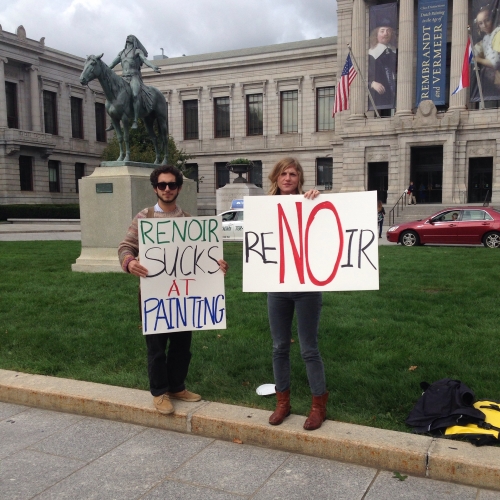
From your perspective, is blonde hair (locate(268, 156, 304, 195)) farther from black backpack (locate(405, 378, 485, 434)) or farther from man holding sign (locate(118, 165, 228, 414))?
black backpack (locate(405, 378, 485, 434))

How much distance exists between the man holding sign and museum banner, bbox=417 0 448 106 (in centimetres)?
3651

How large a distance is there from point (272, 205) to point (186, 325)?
3.82ft

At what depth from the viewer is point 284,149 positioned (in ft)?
169

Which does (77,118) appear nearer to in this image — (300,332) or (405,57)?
(405,57)

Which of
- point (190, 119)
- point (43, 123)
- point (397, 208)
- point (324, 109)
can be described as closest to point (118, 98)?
point (397, 208)

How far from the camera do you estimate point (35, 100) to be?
49000 millimetres

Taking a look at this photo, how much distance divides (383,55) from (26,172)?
3139 cm

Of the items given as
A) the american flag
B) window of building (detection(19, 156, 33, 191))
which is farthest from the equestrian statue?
window of building (detection(19, 156, 33, 191))

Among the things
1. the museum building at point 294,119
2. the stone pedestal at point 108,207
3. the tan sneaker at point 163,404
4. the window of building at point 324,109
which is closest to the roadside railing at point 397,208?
the museum building at point 294,119

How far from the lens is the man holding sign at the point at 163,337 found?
4.16 m

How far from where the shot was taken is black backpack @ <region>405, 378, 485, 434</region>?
3795 mm

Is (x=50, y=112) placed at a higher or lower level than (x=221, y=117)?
higher

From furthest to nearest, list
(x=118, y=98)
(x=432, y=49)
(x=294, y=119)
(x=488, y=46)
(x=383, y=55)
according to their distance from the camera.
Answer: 1. (x=294, y=119)
2. (x=383, y=55)
3. (x=432, y=49)
4. (x=488, y=46)
5. (x=118, y=98)

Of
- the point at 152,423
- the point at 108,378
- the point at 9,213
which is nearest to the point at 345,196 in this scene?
the point at 152,423
